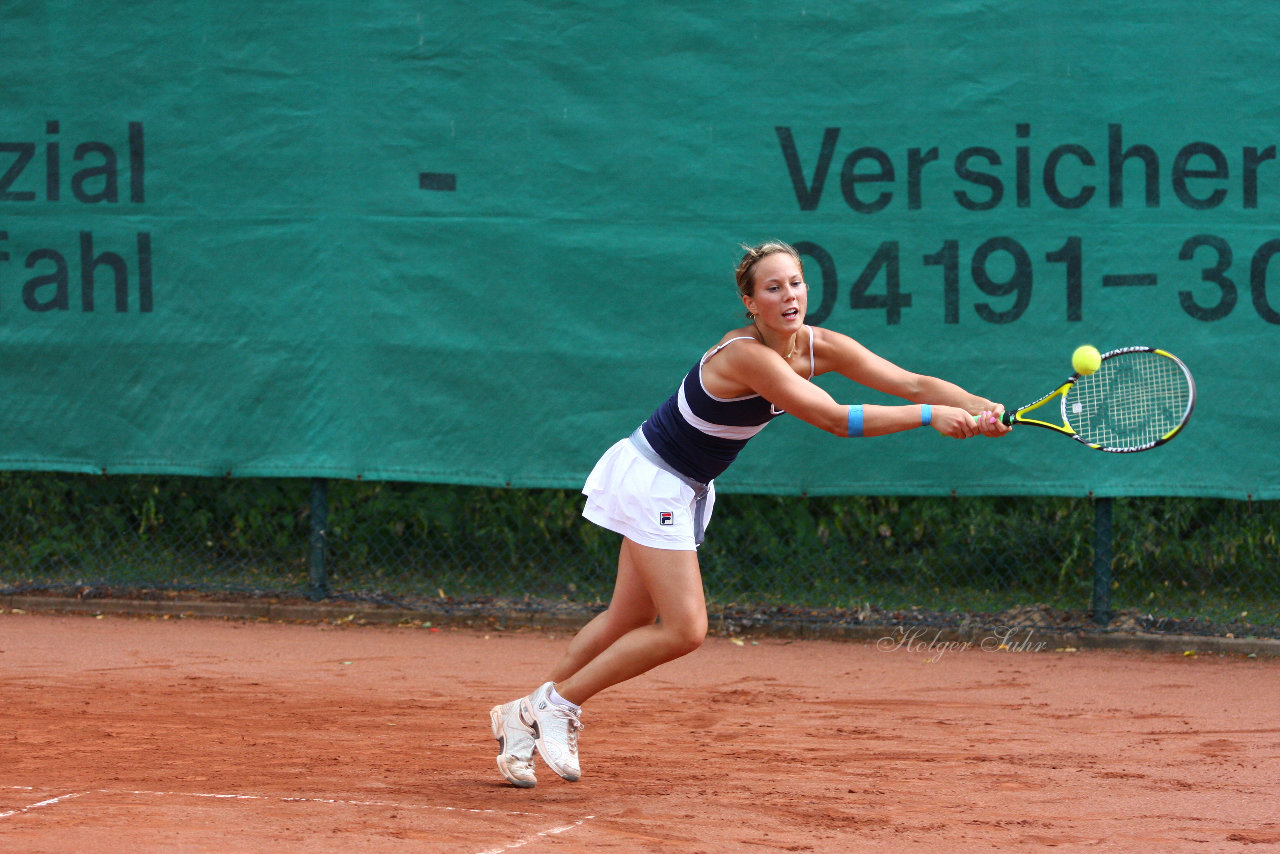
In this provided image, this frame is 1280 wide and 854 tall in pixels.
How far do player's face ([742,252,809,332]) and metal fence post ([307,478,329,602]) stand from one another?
3.28 metres

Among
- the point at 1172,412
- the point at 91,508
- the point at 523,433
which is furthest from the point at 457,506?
the point at 1172,412

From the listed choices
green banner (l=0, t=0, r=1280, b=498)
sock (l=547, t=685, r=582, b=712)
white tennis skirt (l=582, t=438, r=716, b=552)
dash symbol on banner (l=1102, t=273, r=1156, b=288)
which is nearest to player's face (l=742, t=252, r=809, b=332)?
white tennis skirt (l=582, t=438, r=716, b=552)

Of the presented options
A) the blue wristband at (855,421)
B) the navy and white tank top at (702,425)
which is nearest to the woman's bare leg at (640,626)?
the navy and white tank top at (702,425)

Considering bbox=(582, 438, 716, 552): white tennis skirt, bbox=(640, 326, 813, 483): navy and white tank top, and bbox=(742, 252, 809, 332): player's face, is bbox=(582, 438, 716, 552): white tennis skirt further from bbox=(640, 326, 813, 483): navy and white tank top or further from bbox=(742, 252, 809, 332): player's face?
bbox=(742, 252, 809, 332): player's face

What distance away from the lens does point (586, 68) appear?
5672mm

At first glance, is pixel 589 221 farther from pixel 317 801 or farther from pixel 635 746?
A: pixel 317 801

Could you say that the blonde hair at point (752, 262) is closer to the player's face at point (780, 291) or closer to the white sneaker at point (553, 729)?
the player's face at point (780, 291)

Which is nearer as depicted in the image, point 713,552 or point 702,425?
point 702,425

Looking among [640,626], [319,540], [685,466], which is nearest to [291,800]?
[640,626]

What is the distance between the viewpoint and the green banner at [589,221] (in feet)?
17.8

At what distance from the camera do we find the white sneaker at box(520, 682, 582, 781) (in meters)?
3.39

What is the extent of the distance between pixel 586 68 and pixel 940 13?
1.56 meters

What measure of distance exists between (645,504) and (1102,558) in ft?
9.88

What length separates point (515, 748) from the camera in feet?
11.3
